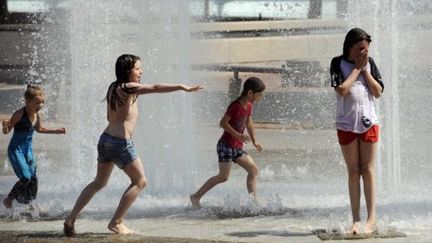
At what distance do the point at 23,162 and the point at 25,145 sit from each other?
152 millimetres

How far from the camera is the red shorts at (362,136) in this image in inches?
256

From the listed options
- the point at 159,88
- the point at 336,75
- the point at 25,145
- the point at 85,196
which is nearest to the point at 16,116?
the point at 25,145

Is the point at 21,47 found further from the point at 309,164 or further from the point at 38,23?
the point at 309,164

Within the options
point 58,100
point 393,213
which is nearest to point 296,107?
point 58,100

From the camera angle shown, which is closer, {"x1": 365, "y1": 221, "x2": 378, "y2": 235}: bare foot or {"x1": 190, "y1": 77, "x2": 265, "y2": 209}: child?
{"x1": 365, "y1": 221, "x2": 378, "y2": 235}: bare foot

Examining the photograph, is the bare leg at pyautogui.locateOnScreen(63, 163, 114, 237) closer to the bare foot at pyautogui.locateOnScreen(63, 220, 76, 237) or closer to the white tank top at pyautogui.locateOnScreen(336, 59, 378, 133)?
the bare foot at pyautogui.locateOnScreen(63, 220, 76, 237)

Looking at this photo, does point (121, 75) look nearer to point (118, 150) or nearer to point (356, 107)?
point (118, 150)

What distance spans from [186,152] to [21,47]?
625 inches

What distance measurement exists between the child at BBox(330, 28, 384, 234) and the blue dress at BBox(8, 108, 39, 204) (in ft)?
8.40

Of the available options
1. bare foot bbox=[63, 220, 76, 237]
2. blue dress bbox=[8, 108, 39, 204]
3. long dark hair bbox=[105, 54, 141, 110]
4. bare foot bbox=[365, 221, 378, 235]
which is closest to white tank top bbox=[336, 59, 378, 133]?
bare foot bbox=[365, 221, 378, 235]

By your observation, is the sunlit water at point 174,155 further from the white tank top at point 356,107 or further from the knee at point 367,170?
the white tank top at point 356,107

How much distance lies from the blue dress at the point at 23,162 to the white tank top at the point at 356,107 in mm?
2573

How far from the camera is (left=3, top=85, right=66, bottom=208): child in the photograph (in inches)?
301

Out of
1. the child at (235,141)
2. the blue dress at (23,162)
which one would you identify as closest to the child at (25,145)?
the blue dress at (23,162)
